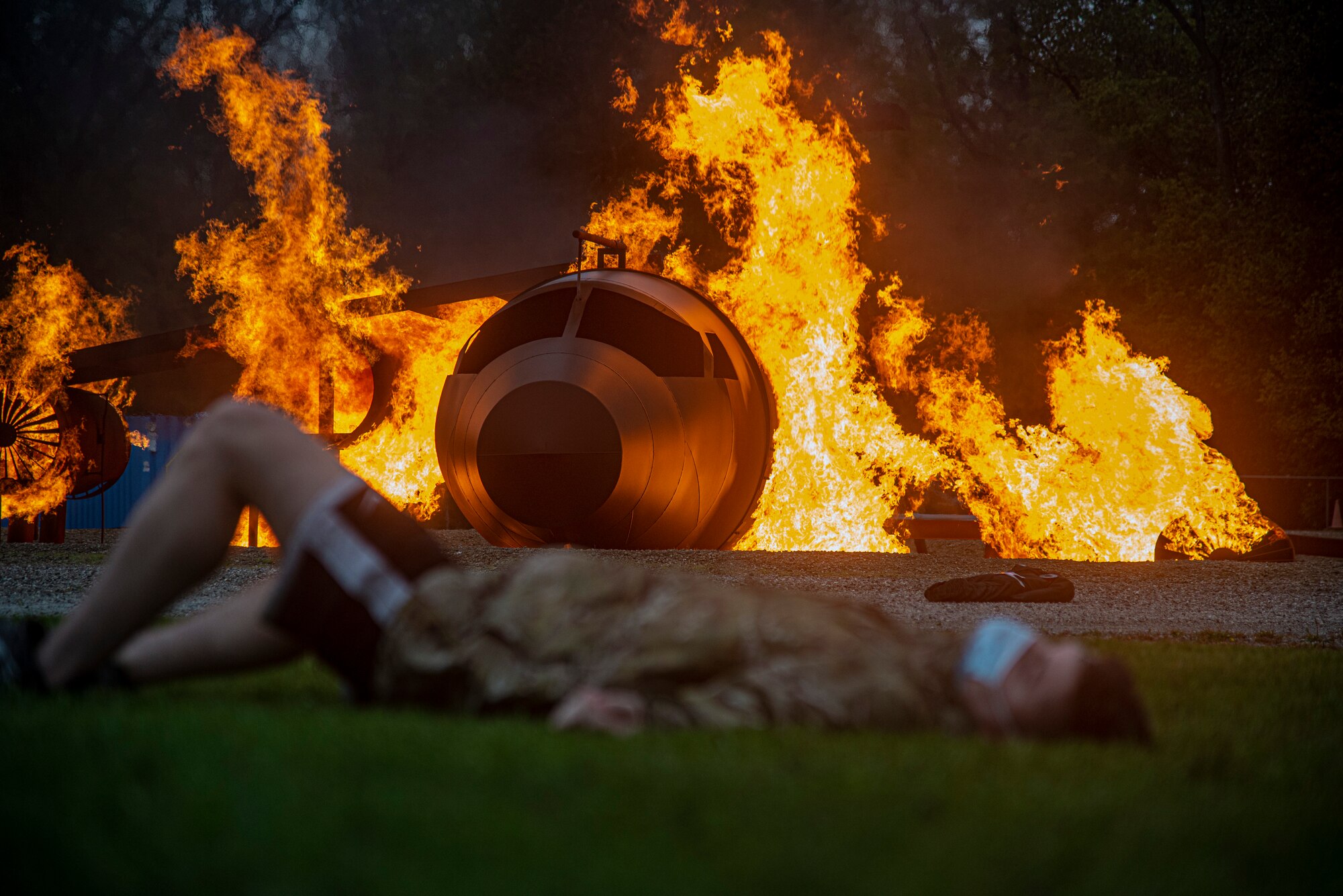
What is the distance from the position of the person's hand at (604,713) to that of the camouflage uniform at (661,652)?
43mm

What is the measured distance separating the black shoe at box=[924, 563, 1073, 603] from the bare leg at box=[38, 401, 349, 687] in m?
7.08

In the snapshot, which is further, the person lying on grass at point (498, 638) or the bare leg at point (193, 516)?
the bare leg at point (193, 516)

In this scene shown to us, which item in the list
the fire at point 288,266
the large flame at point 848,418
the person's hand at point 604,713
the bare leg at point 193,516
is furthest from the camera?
the fire at point 288,266

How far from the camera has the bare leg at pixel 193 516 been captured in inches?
134

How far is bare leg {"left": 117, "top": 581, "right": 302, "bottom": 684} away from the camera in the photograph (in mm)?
3578

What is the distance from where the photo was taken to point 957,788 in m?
2.75

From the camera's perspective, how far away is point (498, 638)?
3.22 meters

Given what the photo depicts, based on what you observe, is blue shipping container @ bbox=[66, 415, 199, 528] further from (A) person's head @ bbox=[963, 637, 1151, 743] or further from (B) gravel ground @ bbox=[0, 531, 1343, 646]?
(A) person's head @ bbox=[963, 637, 1151, 743]

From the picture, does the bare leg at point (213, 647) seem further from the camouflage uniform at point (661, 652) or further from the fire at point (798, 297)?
the fire at point (798, 297)

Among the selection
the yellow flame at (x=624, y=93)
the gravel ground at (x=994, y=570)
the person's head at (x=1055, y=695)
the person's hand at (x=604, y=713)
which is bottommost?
the gravel ground at (x=994, y=570)

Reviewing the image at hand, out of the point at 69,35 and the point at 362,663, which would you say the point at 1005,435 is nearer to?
the point at 362,663

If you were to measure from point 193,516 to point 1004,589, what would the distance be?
25.4 feet

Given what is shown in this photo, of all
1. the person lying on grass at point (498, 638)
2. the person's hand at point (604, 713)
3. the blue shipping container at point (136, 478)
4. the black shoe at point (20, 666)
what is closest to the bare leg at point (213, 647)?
the person lying on grass at point (498, 638)

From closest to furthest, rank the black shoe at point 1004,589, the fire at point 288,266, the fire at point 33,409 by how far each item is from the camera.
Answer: the black shoe at point 1004,589 < the fire at point 288,266 < the fire at point 33,409
